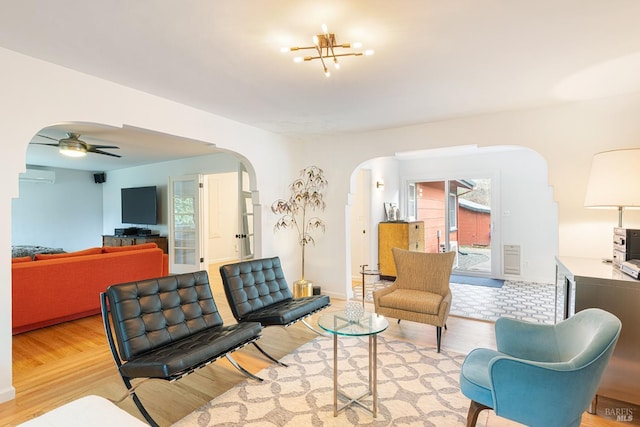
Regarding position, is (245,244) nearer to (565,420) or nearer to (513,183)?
(565,420)

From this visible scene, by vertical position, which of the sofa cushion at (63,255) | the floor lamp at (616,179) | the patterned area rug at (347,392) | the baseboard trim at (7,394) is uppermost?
the floor lamp at (616,179)

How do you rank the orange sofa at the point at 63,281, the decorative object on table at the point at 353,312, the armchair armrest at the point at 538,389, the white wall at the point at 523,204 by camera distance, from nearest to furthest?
1. the armchair armrest at the point at 538,389
2. the decorative object on table at the point at 353,312
3. the orange sofa at the point at 63,281
4. the white wall at the point at 523,204

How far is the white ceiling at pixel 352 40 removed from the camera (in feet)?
6.00

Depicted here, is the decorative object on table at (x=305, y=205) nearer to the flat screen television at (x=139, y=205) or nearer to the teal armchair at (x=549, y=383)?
the teal armchair at (x=549, y=383)

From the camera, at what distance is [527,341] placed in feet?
6.36

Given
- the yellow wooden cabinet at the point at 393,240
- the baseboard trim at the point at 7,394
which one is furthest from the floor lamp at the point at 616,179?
the baseboard trim at the point at 7,394

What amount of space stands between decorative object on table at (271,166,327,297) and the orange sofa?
213 cm

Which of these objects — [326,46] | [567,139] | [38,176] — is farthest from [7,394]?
[38,176]

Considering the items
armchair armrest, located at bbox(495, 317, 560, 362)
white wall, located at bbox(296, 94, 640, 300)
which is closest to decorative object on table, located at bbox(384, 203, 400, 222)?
white wall, located at bbox(296, 94, 640, 300)

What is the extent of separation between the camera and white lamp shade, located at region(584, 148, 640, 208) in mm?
2333

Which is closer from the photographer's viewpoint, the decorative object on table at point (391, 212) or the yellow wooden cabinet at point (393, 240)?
the yellow wooden cabinet at point (393, 240)

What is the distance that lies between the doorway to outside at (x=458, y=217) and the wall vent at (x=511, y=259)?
0.88ft

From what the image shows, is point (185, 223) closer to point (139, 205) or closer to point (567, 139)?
point (139, 205)

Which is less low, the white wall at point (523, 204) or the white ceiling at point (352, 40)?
the white ceiling at point (352, 40)
